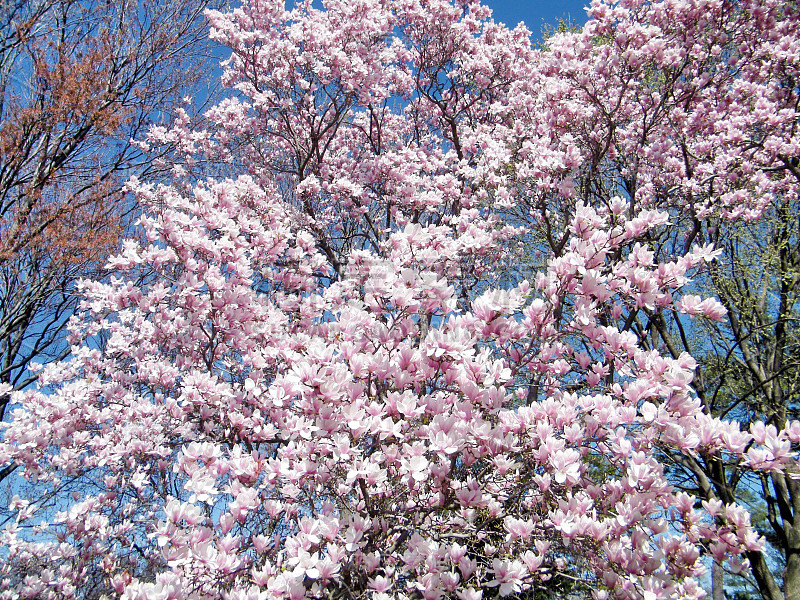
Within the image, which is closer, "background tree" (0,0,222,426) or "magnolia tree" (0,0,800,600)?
"magnolia tree" (0,0,800,600)

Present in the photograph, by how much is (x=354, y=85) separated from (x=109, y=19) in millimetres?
6121

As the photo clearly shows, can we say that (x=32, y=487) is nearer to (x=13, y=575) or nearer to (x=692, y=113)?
(x=13, y=575)

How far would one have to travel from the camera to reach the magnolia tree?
7.98ft

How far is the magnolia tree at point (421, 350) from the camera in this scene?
243cm

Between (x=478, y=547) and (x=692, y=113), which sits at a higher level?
(x=692, y=113)

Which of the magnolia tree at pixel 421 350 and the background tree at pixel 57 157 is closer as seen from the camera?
the magnolia tree at pixel 421 350

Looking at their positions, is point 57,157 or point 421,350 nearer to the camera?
point 421,350

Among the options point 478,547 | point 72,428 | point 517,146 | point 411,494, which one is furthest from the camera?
point 517,146

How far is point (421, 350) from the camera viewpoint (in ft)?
8.68

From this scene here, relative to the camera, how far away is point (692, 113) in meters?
6.88

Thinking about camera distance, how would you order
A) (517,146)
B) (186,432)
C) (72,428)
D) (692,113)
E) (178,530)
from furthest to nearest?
(517,146), (692,113), (72,428), (186,432), (178,530)

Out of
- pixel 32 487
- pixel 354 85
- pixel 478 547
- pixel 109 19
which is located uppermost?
pixel 109 19

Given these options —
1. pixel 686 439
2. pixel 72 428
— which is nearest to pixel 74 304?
pixel 72 428

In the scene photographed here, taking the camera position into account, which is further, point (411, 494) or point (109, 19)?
point (109, 19)
